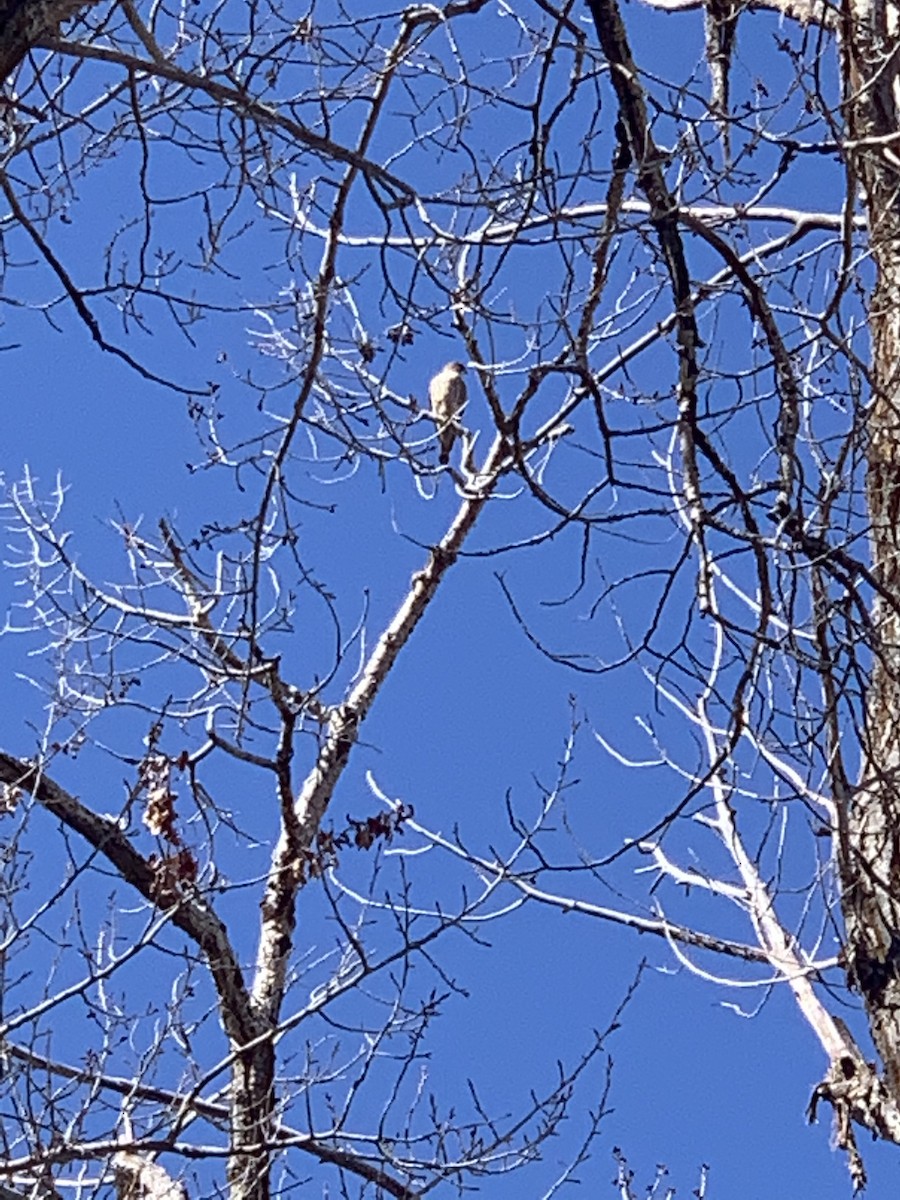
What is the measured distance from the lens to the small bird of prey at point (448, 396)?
572 cm

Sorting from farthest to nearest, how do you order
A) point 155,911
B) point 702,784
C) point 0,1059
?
point 155,911
point 0,1059
point 702,784

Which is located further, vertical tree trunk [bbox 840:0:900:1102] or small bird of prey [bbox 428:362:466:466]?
small bird of prey [bbox 428:362:466:466]

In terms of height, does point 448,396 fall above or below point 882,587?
above

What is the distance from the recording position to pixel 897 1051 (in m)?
3.70

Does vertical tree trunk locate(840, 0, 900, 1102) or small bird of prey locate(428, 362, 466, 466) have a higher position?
small bird of prey locate(428, 362, 466, 466)

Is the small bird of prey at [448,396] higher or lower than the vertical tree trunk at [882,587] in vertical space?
higher

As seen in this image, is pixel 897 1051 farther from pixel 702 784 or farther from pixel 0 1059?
pixel 0 1059

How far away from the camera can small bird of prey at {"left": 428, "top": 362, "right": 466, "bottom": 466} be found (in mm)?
5723

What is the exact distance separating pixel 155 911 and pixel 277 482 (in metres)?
2.07

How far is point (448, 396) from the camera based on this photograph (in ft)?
20.0

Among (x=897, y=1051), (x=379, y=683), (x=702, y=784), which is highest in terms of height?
(x=379, y=683)

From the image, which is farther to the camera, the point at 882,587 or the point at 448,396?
the point at 448,396

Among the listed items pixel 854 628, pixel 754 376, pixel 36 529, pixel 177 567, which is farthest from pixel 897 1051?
pixel 36 529

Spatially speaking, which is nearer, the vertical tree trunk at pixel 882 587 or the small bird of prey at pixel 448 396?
the vertical tree trunk at pixel 882 587
